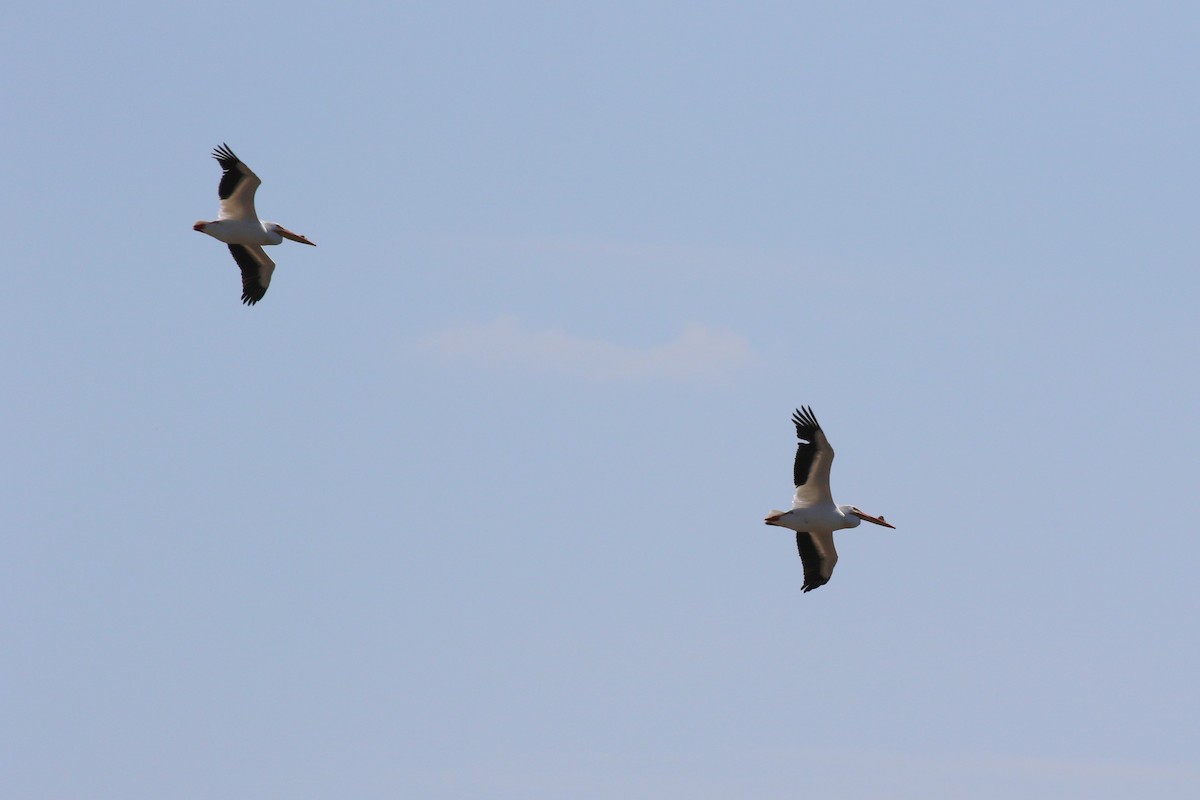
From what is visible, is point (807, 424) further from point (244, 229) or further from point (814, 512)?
point (244, 229)

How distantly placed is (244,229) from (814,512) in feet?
40.7

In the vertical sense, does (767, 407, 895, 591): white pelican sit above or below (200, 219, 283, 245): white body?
below

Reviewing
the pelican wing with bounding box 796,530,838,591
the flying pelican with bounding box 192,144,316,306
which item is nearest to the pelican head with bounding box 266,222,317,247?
the flying pelican with bounding box 192,144,316,306

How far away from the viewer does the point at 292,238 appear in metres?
37.1

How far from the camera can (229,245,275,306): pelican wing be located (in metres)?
36.2

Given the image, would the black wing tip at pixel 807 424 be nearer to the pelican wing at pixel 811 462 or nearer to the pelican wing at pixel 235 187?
the pelican wing at pixel 811 462

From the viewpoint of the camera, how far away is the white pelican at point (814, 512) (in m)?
30.6

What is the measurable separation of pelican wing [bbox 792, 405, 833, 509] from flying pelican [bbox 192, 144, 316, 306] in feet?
37.9

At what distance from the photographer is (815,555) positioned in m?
31.8

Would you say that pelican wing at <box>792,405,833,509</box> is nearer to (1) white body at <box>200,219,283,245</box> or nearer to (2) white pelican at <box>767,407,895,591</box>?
(2) white pelican at <box>767,407,895,591</box>

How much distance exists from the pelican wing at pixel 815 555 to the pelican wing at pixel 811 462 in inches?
34.0

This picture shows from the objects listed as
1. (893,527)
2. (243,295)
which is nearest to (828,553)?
(893,527)

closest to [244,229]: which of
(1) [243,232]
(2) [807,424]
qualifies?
(1) [243,232]

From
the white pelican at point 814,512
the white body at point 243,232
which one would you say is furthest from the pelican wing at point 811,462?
the white body at point 243,232
